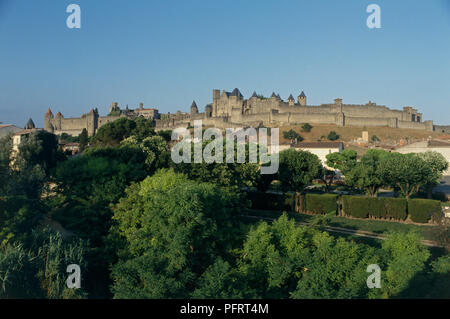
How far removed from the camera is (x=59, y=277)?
15.0m

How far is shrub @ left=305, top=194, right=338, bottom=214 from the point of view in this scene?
97.2 feet

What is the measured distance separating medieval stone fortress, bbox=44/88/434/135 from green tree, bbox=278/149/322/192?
74.3 metres

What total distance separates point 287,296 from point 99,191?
1174 centimetres

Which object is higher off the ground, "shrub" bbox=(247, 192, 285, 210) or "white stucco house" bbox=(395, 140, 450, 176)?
"white stucco house" bbox=(395, 140, 450, 176)

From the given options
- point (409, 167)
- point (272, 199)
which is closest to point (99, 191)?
point (272, 199)

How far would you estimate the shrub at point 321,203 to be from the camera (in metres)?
29.6

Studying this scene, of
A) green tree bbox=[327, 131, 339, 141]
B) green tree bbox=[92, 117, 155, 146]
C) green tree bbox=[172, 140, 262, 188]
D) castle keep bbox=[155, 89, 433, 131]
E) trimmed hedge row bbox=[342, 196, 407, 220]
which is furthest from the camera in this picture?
castle keep bbox=[155, 89, 433, 131]

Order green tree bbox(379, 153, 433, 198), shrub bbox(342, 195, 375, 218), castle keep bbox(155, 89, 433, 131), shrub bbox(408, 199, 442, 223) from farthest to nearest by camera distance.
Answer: castle keep bbox(155, 89, 433, 131) < green tree bbox(379, 153, 433, 198) < shrub bbox(342, 195, 375, 218) < shrub bbox(408, 199, 442, 223)

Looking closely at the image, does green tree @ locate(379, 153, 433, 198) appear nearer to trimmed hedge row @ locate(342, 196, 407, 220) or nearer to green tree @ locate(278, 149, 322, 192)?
trimmed hedge row @ locate(342, 196, 407, 220)

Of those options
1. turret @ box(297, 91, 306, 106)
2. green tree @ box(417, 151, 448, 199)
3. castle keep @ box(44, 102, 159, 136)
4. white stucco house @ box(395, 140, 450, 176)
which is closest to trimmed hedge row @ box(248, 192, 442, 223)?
green tree @ box(417, 151, 448, 199)

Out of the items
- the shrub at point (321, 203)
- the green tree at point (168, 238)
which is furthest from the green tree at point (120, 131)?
the green tree at point (168, 238)

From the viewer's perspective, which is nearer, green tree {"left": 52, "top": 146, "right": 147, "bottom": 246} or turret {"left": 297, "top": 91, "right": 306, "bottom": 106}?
green tree {"left": 52, "top": 146, "right": 147, "bottom": 246}

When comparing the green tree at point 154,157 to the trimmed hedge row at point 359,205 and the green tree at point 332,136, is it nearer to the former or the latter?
the trimmed hedge row at point 359,205
